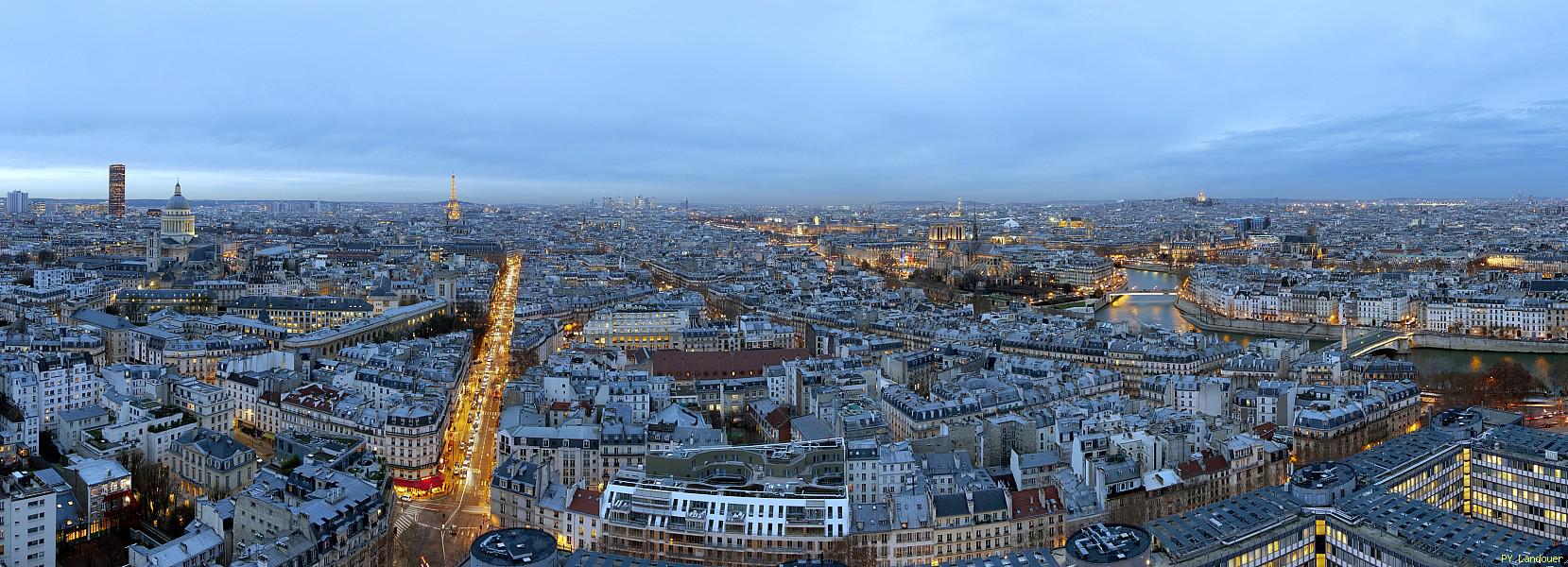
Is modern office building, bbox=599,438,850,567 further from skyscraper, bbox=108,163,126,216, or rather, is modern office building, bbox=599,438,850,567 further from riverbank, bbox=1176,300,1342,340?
skyscraper, bbox=108,163,126,216

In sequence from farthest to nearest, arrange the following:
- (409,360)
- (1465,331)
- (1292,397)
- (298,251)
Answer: (298,251)
(1465,331)
(409,360)
(1292,397)

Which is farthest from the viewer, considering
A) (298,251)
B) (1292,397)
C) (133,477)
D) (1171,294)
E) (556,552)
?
(298,251)

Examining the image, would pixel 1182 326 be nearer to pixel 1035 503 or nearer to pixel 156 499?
pixel 1035 503

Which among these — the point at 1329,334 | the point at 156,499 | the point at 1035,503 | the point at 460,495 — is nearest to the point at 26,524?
the point at 156,499

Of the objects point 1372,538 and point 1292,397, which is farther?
point 1292,397

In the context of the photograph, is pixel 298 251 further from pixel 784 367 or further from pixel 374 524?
pixel 374 524

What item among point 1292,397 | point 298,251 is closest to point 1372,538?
point 1292,397
